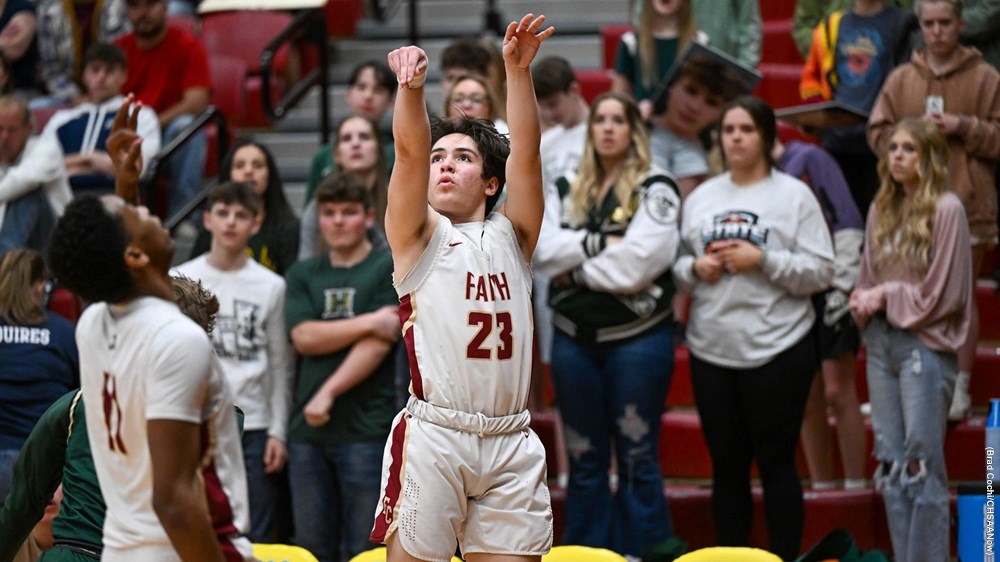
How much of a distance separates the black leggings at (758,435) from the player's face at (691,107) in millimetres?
1506

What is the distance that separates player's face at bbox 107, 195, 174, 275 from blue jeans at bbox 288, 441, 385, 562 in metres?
3.13

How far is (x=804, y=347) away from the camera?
618 centimetres

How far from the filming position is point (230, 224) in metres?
6.61

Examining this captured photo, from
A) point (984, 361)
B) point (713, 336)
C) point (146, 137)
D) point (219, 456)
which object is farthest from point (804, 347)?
point (146, 137)

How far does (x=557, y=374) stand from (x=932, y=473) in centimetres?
165

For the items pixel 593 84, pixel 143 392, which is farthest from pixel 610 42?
pixel 143 392

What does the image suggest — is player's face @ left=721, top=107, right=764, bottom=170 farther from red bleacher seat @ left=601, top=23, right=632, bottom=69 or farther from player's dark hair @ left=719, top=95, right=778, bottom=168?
red bleacher seat @ left=601, top=23, right=632, bottom=69

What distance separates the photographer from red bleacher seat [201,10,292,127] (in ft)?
32.6

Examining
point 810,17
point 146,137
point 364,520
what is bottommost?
point 364,520

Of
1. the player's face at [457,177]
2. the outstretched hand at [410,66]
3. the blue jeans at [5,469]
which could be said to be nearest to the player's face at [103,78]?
the blue jeans at [5,469]

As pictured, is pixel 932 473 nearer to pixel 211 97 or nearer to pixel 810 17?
pixel 810 17

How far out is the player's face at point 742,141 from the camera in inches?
249

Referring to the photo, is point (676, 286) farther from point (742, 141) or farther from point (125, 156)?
point (125, 156)

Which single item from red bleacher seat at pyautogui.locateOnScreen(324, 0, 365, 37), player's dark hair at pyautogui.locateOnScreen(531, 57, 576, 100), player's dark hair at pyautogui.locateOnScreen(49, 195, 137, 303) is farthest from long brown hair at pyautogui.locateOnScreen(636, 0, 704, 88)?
player's dark hair at pyautogui.locateOnScreen(49, 195, 137, 303)
